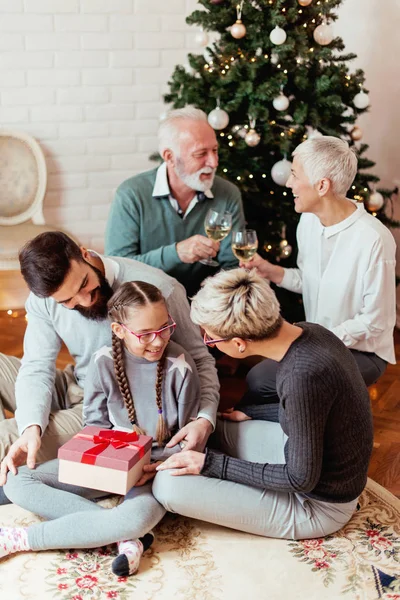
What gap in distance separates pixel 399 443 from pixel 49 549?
143 cm

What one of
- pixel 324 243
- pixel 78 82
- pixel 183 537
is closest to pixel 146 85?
pixel 78 82

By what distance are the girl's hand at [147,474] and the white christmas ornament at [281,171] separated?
152 cm

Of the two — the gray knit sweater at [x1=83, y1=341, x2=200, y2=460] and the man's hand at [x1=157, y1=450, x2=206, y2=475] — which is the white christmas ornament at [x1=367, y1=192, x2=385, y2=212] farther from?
the man's hand at [x1=157, y1=450, x2=206, y2=475]

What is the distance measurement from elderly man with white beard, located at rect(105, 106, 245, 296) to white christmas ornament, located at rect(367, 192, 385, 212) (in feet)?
2.08

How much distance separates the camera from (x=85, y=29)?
394cm

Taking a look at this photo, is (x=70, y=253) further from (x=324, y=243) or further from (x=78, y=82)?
(x=78, y=82)

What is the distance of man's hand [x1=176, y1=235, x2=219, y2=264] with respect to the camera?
266cm

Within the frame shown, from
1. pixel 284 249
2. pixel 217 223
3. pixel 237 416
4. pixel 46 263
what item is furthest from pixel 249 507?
pixel 284 249

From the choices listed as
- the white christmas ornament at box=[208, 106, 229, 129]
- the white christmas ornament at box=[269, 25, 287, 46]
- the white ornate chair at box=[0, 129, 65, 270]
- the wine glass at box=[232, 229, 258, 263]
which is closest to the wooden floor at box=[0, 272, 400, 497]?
the white ornate chair at box=[0, 129, 65, 270]

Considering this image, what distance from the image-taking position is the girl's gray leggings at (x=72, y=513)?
2.03m

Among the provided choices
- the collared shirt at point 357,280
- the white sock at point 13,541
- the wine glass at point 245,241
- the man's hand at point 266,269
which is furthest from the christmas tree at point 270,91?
the white sock at point 13,541

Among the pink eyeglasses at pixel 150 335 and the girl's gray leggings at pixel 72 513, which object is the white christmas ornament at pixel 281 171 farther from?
the girl's gray leggings at pixel 72 513

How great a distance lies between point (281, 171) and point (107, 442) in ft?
5.17

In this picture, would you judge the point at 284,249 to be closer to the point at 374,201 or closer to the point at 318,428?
the point at 374,201
